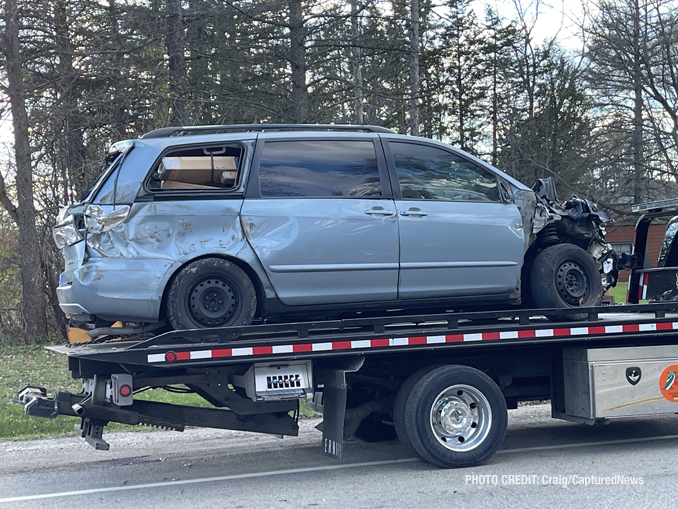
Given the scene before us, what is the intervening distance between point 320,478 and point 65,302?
2.38 meters

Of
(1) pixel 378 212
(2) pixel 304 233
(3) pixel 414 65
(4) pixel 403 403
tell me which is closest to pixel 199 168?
(2) pixel 304 233

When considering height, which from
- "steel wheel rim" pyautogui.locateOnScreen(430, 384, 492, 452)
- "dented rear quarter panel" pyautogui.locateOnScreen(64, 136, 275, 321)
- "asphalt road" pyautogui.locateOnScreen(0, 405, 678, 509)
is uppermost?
"dented rear quarter panel" pyautogui.locateOnScreen(64, 136, 275, 321)

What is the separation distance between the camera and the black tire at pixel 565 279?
6.29 m

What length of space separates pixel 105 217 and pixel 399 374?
2.67 metres

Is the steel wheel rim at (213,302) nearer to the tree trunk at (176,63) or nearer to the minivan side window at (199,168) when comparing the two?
the minivan side window at (199,168)

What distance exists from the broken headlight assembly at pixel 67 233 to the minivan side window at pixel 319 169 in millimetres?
1411

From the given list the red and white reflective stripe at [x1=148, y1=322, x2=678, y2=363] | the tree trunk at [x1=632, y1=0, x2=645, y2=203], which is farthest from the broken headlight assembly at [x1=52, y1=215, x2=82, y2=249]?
the tree trunk at [x1=632, y1=0, x2=645, y2=203]

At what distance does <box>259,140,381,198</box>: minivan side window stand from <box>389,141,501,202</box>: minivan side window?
0.25m

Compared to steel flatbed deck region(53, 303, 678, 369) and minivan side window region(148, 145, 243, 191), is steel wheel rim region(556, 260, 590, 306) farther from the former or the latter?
minivan side window region(148, 145, 243, 191)

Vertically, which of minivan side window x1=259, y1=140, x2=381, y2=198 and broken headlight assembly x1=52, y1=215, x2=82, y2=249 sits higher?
minivan side window x1=259, y1=140, x2=381, y2=198

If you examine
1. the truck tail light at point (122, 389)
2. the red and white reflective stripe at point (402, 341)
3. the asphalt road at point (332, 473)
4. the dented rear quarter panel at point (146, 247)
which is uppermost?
the dented rear quarter panel at point (146, 247)

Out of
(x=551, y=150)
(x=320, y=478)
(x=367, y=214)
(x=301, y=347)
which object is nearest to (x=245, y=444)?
(x=320, y=478)

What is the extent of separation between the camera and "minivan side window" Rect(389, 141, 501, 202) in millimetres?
6125

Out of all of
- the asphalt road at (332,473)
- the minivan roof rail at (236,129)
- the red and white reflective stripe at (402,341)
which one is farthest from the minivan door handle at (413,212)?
the asphalt road at (332,473)
